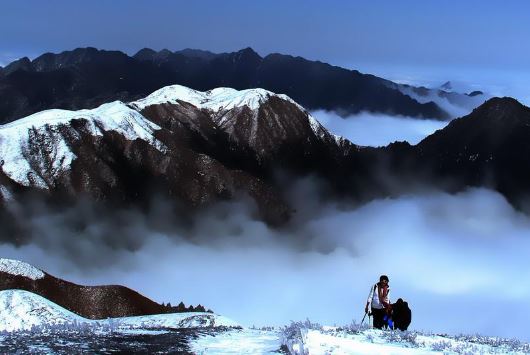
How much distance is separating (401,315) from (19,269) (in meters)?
136

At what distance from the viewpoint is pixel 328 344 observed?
2141 cm

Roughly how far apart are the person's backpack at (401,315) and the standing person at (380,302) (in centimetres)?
45

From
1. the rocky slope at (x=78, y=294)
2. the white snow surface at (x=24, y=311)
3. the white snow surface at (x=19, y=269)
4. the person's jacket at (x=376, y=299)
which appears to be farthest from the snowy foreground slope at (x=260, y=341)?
the white snow surface at (x=19, y=269)

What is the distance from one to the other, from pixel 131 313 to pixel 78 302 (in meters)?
13.4

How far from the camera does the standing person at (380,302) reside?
94.6ft

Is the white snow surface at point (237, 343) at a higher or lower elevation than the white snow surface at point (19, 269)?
lower

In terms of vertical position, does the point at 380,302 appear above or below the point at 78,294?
below

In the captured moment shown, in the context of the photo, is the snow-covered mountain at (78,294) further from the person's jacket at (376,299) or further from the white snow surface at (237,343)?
the white snow surface at (237,343)

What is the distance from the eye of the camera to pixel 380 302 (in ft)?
95.5

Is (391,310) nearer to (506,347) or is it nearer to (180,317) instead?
(506,347)

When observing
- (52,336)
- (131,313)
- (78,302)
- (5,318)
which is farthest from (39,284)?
(52,336)

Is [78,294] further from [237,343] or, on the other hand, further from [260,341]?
[237,343]

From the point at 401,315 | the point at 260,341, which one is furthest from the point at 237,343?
the point at 401,315

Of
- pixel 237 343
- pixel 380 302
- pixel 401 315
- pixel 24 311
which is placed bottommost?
pixel 237 343
